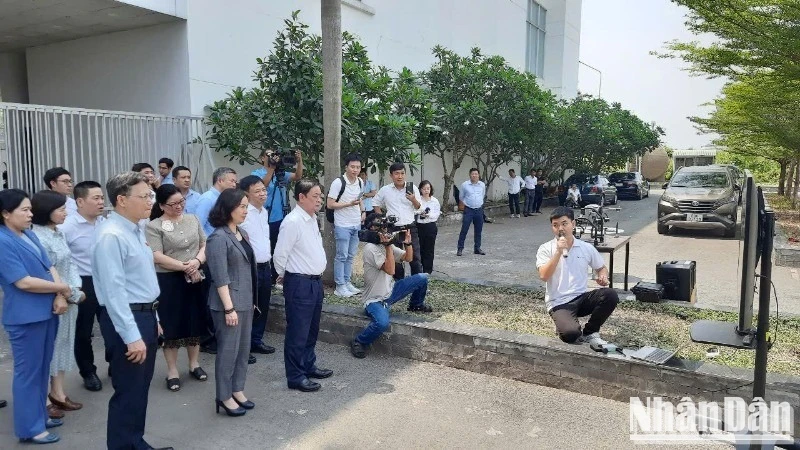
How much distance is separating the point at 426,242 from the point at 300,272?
393 centimetres

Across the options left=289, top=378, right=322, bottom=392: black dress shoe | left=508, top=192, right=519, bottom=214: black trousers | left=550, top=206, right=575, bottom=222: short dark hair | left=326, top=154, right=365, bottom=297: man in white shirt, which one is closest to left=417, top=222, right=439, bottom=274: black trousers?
left=326, top=154, right=365, bottom=297: man in white shirt

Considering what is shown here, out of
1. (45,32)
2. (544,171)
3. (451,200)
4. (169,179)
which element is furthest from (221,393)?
(544,171)

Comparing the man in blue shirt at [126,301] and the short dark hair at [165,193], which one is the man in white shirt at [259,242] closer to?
the short dark hair at [165,193]

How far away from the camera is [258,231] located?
5.06 meters

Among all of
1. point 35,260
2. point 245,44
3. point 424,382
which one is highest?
point 245,44

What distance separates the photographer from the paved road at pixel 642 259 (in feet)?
26.4

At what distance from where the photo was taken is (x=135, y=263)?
3.12 metres

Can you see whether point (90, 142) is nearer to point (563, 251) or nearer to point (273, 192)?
point (273, 192)

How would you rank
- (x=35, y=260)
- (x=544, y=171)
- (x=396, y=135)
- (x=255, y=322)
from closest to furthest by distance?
(x=35, y=260)
(x=255, y=322)
(x=396, y=135)
(x=544, y=171)

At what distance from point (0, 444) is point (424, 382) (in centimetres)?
289

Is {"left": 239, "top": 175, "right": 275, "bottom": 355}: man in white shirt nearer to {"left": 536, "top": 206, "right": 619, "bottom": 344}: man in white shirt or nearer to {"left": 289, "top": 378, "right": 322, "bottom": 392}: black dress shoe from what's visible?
{"left": 289, "top": 378, "right": 322, "bottom": 392}: black dress shoe

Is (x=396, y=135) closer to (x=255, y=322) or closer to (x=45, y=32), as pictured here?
(x=255, y=322)

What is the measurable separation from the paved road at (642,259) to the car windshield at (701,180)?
1.17 m

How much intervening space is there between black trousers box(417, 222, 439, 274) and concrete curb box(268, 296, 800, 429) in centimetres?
255
